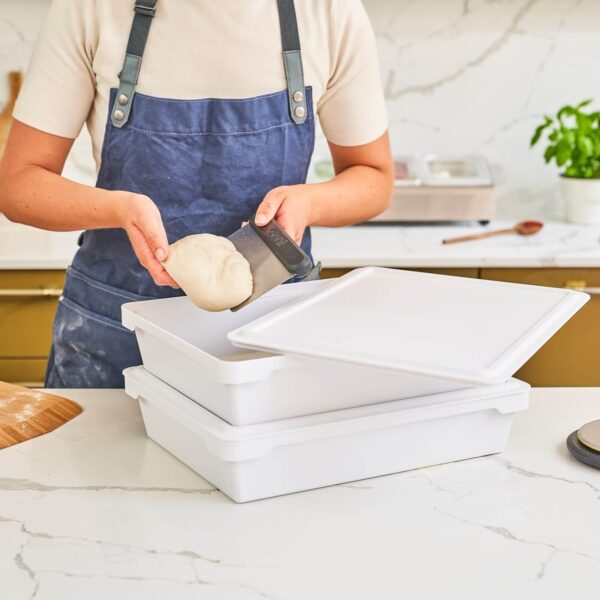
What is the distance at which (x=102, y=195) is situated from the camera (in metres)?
1.25

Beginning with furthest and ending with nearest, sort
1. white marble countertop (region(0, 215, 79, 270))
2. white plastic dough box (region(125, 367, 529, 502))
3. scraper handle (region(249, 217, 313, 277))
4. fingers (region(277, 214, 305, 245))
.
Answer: white marble countertop (region(0, 215, 79, 270))
fingers (region(277, 214, 305, 245))
scraper handle (region(249, 217, 313, 277))
white plastic dough box (region(125, 367, 529, 502))

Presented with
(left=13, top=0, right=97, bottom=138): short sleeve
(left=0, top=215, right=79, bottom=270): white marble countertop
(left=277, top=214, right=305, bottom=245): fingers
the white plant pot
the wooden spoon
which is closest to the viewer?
(left=277, top=214, right=305, bottom=245): fingers

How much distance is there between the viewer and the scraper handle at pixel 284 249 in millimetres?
1063

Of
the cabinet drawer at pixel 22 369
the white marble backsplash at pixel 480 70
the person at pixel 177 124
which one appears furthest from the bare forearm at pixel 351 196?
the white marble backsplash at pixel 480 70

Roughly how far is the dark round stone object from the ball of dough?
413mm

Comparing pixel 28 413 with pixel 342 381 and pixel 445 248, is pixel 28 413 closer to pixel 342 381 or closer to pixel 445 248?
pixel 342 381

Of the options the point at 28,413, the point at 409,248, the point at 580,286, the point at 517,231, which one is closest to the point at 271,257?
the point at 28,413

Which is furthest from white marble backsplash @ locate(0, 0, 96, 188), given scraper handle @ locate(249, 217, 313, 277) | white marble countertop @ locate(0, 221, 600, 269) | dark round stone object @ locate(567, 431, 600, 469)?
dark round stone object @ locate(567, 431, 600, 469)

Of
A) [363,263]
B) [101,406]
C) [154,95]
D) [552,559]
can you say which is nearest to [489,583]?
[552,559]

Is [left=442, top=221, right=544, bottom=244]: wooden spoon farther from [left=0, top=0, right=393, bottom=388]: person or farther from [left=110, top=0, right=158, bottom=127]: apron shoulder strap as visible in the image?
[left=110, top=0, right=158, bottom=127]: apron shoulder strap

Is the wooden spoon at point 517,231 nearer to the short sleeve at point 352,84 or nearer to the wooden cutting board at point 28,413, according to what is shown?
the short sleeve at point 352,84

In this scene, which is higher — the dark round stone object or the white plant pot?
the white plant pot

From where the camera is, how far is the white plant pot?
253 centimetres

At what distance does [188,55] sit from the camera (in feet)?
4.60
